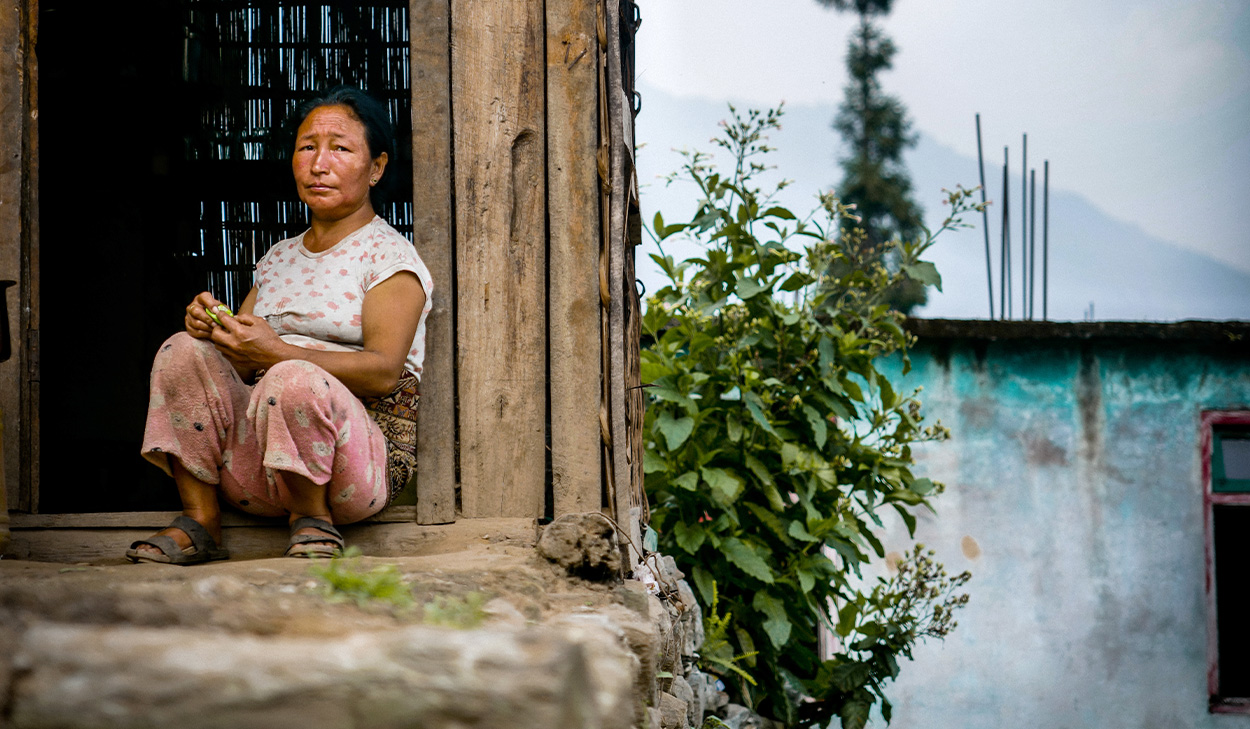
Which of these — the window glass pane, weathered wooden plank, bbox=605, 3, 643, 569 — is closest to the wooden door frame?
weathered wooden plank, bbox=605, 3, 643, 569

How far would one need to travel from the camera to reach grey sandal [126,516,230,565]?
262 cm

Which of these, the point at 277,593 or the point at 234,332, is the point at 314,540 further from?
the point at 277,593

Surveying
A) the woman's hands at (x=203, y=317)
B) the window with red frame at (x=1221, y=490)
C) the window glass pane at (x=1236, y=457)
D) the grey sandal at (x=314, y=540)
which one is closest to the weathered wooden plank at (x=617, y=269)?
the grey sandal at (x=314, y=540)

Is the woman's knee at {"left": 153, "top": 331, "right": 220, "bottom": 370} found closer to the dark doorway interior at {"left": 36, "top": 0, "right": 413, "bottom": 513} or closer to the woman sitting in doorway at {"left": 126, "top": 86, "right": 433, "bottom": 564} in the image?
the woman sitting in doorway at {"left": 126, "top": 86, "right": 433, "bottom": 564}

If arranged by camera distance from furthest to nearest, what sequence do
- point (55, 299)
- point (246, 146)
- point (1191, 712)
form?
1. point (1191, 712)
2. point (55, 299)
3. point (246, 146)

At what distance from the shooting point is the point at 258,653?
127 cm

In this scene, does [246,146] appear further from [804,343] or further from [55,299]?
[804,343]

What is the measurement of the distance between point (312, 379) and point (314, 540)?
41 centimetres

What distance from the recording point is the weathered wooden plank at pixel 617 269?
9.68 feet

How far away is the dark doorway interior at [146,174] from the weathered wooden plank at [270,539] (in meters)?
1.95

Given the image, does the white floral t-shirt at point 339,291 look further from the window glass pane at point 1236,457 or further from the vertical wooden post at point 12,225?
the window glass pane at point 1236,457

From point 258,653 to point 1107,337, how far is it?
6778 millimetres

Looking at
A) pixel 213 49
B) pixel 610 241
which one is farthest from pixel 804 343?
pixel 213 49

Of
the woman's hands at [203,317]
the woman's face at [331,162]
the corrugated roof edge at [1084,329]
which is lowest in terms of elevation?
the woman's hands at [203,317]
